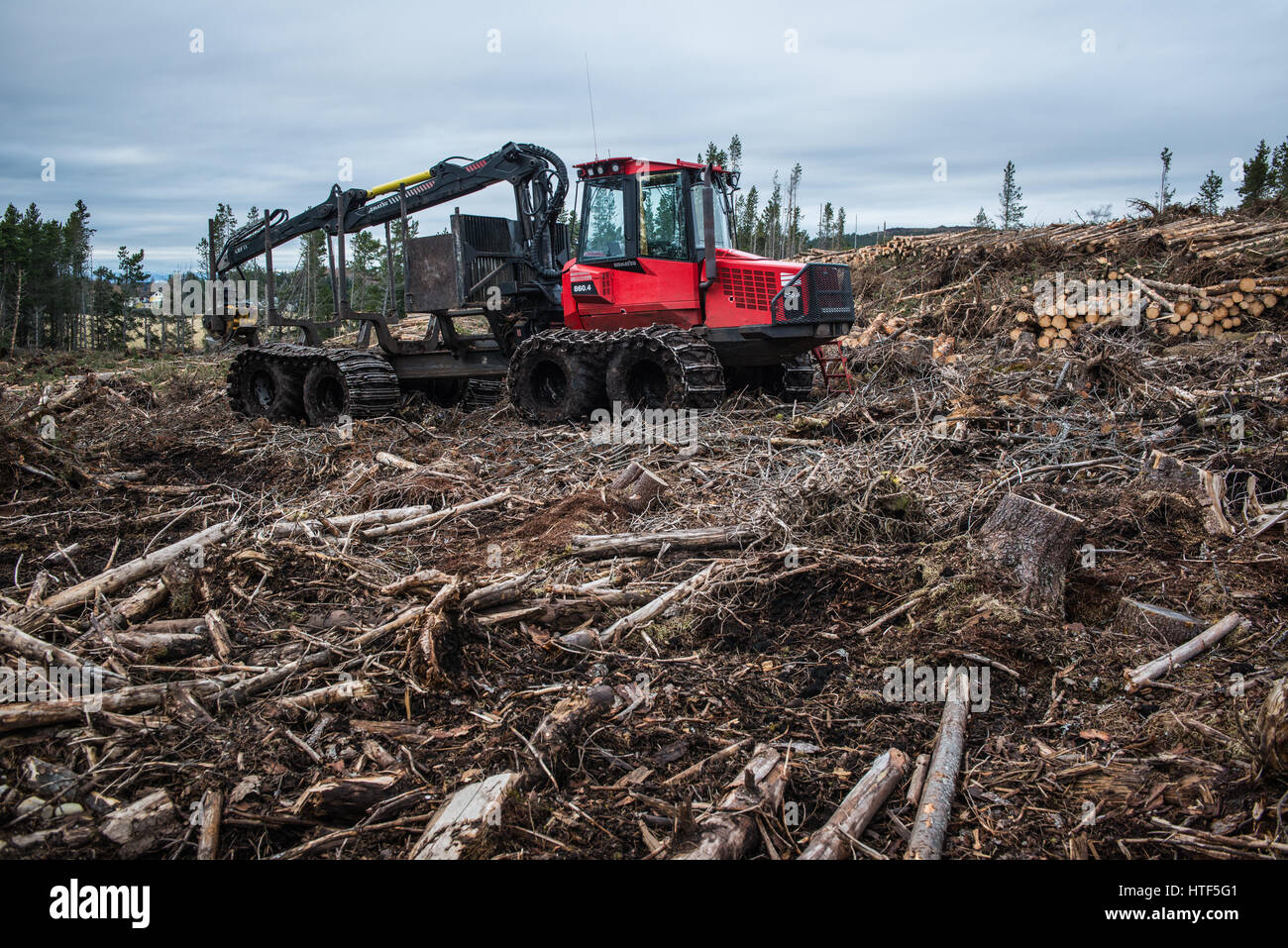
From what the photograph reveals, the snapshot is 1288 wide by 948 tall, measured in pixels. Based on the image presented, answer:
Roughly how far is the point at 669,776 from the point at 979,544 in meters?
2.42

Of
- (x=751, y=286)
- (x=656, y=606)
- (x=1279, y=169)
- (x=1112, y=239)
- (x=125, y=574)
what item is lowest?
(x=656, y=606)

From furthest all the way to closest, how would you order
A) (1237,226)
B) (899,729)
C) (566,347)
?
(1237,226), (566,347), (899,729)

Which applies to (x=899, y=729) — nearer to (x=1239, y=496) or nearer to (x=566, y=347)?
(x=1239, y=496)

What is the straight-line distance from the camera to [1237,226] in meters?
15.6

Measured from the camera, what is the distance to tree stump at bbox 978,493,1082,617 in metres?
4.63

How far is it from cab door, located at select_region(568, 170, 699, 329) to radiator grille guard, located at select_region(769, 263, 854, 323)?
1.07 meters

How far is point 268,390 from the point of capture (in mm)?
12414

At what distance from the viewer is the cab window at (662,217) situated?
31.9ft

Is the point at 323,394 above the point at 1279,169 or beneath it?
beneath

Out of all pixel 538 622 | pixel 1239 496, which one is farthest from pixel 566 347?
pixel 1239 496

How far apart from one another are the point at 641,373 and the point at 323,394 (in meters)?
4.59

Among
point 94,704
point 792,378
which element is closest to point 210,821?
point 94,704

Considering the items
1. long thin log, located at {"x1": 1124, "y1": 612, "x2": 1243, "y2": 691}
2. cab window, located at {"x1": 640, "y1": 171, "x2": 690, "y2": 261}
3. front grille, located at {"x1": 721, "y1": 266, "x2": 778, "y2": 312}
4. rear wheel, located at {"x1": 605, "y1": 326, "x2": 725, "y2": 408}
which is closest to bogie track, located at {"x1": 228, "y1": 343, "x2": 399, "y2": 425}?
rear wheel, located at {"x1": 605, "y1": 326, "x2": 725, "y2": 408}

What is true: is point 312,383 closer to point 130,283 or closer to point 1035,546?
point 1035,546
